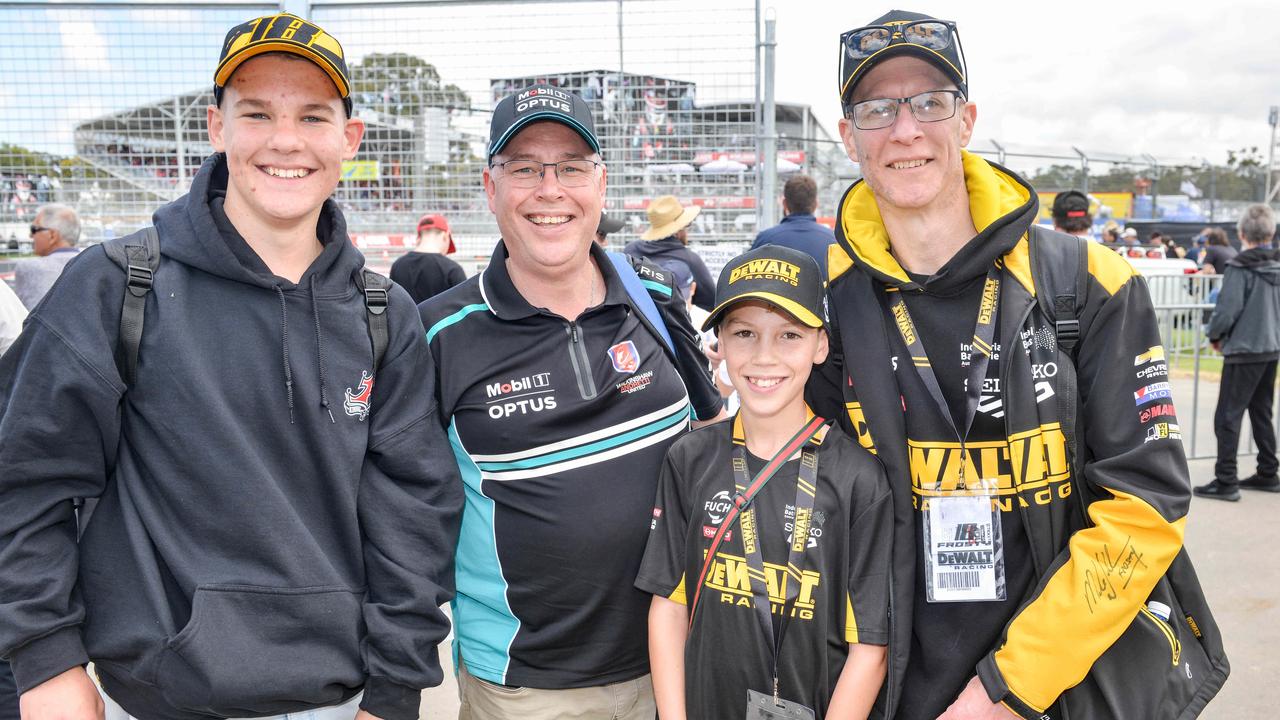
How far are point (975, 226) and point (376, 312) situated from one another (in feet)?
4.96

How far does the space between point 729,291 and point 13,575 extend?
66.8 inches

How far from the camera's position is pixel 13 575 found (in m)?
1.68

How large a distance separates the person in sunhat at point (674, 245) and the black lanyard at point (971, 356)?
335 centimetres

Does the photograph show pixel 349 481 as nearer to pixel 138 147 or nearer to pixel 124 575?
pixel 124 575

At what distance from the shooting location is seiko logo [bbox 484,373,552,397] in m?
2.37

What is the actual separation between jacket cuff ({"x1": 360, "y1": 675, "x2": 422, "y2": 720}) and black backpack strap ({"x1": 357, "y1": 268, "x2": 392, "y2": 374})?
72 centimetres

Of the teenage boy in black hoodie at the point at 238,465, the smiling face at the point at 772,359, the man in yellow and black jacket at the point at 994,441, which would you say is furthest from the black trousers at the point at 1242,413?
the teenage boy in black hoodie at the point at 238,465

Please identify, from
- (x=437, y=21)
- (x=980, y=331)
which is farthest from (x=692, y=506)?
(x=437, y=21)

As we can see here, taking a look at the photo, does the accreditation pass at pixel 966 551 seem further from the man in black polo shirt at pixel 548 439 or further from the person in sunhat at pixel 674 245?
the person in sunhat at pixel 674 245

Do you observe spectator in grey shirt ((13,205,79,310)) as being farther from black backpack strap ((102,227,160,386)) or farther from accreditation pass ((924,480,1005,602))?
accreditation pass ((924,480,1005,602))

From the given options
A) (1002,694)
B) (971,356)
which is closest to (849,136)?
(971,356)

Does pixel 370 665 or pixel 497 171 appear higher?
pixel 497 171

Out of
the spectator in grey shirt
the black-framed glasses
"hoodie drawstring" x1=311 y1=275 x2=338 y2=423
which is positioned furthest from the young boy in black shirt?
the spectator in grey shirt

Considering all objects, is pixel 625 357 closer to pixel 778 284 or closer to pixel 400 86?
pixel 778 284
